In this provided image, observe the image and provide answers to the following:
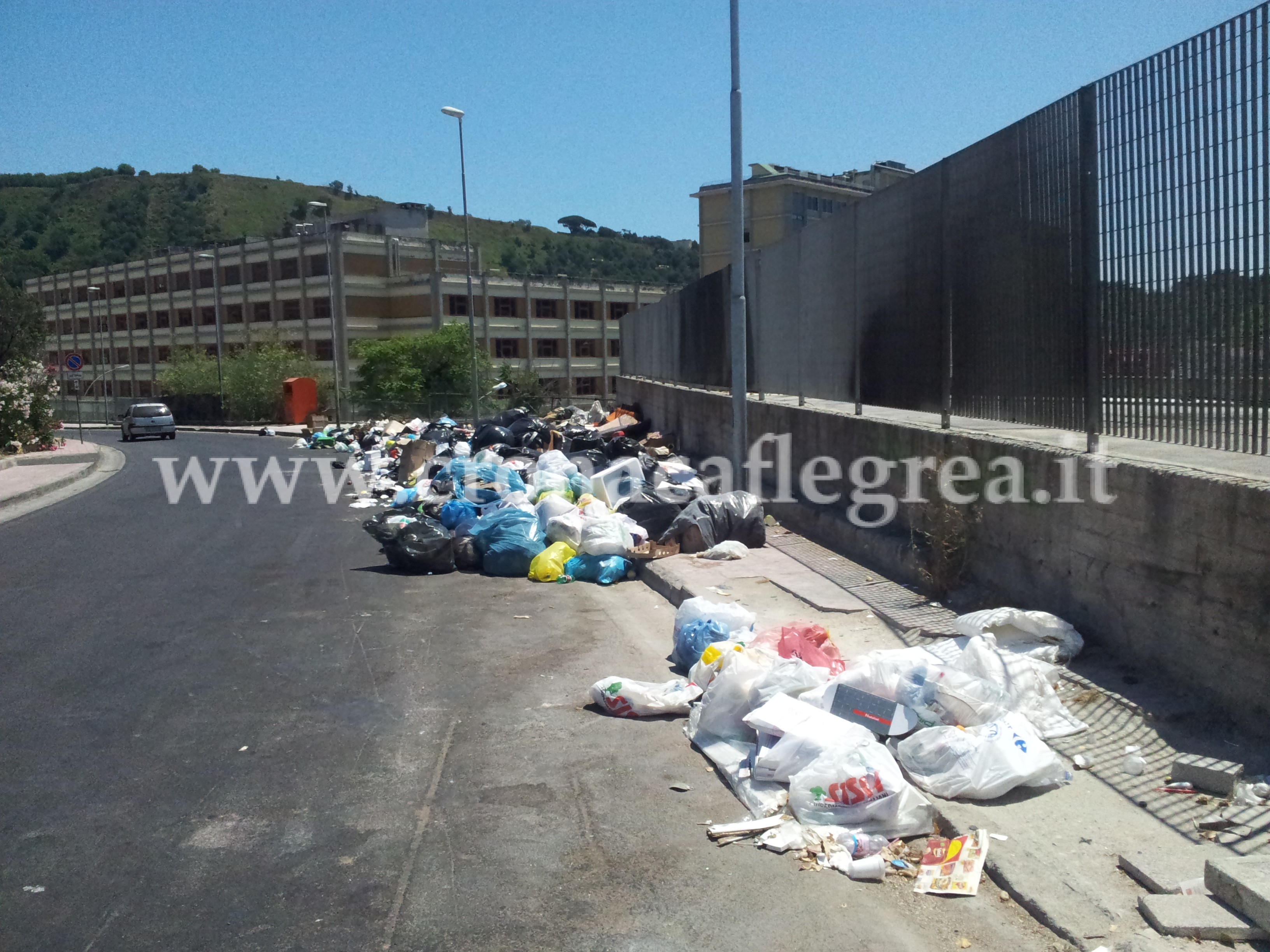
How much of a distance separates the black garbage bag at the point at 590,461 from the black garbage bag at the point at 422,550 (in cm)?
404

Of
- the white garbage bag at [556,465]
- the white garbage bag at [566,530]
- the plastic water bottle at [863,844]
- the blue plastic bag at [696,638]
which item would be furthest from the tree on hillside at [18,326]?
the plastic water bottle at [863,844]

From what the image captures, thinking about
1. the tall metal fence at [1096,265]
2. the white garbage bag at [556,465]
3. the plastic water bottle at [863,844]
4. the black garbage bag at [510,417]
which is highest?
the tall metal fence at [1096,265]

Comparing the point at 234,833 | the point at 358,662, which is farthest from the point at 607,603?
the point at 234,833

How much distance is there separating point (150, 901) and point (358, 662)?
3.44 meters

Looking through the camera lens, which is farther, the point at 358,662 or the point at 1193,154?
the point at 358,662

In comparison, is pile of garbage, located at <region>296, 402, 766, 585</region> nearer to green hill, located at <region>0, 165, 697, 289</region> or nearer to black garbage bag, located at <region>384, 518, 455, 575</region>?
black garbage bag, located at <region>384, 518, 455, 575</region>

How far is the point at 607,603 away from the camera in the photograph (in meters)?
9.28

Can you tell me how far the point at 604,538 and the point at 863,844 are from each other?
252 inches

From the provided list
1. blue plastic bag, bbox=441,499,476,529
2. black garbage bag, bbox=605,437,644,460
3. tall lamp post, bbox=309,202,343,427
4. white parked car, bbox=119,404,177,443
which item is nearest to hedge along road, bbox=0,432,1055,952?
blue plastic bag, bbox=441,499,476,529

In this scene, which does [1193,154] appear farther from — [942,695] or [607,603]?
[607,603]

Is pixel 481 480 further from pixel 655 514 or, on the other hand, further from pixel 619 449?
pixel 655 514

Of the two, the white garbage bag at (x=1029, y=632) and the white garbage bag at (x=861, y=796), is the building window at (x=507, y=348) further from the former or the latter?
the white garbage bag at (x=861, y=796)

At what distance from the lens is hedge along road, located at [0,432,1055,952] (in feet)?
12.1

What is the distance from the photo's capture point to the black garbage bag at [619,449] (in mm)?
15641
